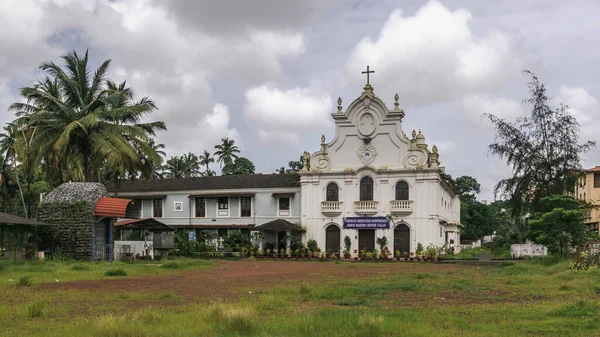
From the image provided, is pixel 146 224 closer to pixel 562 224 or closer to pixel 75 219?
pixel 75 219

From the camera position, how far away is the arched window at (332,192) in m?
41.6

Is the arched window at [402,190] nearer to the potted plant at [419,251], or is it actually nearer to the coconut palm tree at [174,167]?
the potted plant at [419,251]

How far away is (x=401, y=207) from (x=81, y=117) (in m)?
20.2

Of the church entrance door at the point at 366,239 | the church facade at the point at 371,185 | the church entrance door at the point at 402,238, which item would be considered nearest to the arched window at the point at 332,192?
the church facade at the point at 371,185

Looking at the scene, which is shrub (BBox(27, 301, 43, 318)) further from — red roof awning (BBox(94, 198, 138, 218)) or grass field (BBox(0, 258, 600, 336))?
red roof awning (BBox(94, 198, 138, 218))

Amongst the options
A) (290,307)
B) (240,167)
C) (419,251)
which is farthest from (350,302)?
(240,167)

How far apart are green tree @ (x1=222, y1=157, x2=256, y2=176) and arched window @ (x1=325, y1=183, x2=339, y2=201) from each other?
29357 millimetres

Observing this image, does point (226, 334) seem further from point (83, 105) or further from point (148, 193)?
point (148, 193)

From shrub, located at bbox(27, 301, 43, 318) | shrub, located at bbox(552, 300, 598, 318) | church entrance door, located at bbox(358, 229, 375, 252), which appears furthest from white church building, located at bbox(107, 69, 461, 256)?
shrub, located at bbox(552, 300, 598, 318)

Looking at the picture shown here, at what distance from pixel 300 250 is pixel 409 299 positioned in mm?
27004

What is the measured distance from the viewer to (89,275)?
20.6 meters

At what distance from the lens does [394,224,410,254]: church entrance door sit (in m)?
39.9

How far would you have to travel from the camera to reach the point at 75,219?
94.7 ft

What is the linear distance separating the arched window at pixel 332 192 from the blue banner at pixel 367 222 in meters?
1.73
